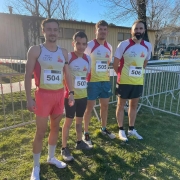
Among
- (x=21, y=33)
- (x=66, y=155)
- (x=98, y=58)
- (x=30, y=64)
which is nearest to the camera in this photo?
(x=30, y=64)

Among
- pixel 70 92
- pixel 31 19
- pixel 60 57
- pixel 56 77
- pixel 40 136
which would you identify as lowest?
pixel 40 136

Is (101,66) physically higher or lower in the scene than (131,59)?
lower

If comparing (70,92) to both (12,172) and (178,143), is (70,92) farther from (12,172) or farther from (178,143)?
(178,143)

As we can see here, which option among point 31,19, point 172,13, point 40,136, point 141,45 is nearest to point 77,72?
point 40,136

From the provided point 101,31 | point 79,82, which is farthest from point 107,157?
point 101,31

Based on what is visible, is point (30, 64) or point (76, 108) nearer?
point (30, 64)

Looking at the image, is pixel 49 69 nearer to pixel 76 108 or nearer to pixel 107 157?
pixel 76 108

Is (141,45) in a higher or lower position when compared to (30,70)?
higher

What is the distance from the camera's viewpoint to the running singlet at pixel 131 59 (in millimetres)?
3146

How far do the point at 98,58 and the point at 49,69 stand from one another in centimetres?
110

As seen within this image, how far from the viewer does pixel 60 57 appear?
7.47ft

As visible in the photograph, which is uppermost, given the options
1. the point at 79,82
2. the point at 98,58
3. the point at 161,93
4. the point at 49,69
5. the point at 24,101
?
the point at 98,58

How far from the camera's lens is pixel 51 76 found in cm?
223

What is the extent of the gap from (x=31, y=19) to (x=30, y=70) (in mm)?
13601
